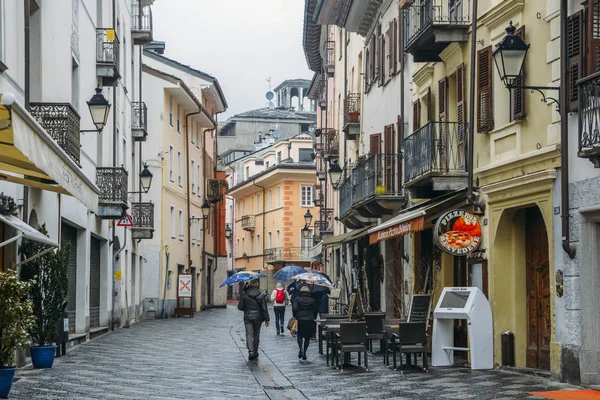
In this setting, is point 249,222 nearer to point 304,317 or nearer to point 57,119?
point 304,317

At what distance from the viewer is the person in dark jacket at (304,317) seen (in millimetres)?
21141

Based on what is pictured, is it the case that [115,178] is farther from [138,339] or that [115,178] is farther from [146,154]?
[146,154]

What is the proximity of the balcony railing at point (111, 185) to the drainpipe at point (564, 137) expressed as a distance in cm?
1564

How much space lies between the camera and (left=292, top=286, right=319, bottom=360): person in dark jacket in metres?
21.1

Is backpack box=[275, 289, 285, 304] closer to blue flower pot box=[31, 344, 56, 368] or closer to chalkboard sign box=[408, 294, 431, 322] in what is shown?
chalkboard sign box=[408, 294, 431, 322]

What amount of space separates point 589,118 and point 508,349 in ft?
18.2

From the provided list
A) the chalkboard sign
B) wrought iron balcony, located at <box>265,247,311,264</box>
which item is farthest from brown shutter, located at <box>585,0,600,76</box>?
wrought iron balcony, located at <box>265,247,311,264</box>

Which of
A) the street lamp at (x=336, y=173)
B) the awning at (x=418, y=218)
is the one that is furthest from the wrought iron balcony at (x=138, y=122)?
the awning at (x=418, y=218)

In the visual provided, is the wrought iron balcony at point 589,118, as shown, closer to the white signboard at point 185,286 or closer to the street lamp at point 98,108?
the street lamp at point 98,108

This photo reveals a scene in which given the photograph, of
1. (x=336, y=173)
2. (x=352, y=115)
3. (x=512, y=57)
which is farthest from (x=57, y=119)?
(x=336, y=173)

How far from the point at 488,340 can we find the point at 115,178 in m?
13.8

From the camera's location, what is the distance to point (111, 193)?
2830cm

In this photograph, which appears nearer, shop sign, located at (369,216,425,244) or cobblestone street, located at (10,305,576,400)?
cobblestone street, located at (10,305,576,400)

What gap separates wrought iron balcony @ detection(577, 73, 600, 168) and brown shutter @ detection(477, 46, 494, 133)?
4.63m
